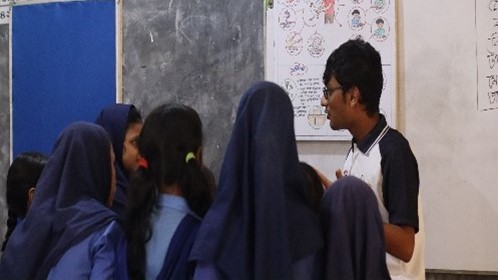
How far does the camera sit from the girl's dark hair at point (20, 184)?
2.59m

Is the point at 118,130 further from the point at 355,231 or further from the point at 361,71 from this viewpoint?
the point at 355,231

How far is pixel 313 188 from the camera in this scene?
1.85 metres

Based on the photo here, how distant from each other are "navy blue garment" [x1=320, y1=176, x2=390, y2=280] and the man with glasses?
0.21 m

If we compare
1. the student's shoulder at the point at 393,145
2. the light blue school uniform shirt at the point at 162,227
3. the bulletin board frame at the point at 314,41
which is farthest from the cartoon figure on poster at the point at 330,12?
the light blue school uniform shirt at the point at 162,227

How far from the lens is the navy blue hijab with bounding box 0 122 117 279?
1990 millimetres

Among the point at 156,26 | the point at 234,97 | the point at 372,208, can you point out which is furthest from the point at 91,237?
the point at 156,26

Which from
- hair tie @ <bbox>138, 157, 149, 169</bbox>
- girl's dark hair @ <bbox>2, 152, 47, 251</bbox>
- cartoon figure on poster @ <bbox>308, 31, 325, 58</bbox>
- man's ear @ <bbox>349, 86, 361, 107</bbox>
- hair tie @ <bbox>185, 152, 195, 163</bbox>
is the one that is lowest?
girl's dark hair @ <bbox>2, 152, 47, 251</bbox>

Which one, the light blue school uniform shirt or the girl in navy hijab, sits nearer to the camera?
the light blue school uniform shirt

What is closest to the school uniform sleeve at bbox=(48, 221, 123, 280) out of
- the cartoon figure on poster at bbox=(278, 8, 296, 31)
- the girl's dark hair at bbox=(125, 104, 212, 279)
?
the girl's dark hair at bbox=(125, 104, 212, 279)

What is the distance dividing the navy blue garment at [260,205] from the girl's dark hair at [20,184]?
1.15 meters

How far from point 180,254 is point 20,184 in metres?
1.10

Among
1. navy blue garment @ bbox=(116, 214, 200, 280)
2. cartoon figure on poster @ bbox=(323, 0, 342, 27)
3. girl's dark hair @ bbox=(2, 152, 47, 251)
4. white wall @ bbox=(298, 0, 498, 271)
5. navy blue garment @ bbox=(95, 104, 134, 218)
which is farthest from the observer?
cartoon figure on poster @ bbox=(323, 0, 342, 27)

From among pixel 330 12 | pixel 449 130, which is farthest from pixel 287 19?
pixel 449 130

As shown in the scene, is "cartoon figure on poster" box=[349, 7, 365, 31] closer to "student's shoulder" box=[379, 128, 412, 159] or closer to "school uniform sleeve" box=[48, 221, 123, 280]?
"student's shoulder" box=[379, 128, 412, 159]
